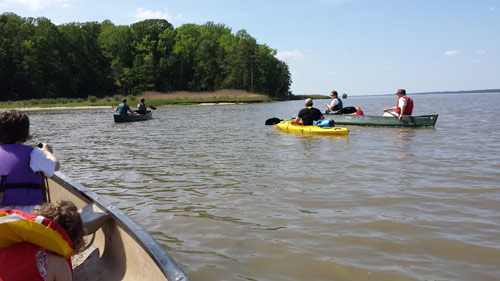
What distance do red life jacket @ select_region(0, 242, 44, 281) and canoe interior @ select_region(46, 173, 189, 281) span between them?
707 millimetres

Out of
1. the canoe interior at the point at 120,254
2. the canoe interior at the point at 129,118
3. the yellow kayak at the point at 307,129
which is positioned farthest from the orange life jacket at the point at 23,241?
the canoe interior at the point at 129,118

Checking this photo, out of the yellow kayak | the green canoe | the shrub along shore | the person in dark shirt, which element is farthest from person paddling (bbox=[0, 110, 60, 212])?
the shrub along shore

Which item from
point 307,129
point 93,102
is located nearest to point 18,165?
point 307,129

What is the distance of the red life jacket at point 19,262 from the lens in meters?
2.08

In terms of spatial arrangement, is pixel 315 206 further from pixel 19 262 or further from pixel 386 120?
pixel 386 120

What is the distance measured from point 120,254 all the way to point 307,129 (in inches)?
456

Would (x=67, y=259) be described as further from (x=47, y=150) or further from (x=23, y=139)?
(x=47, y=150)

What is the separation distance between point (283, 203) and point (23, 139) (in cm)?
363

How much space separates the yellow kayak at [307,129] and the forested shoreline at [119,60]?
57462 mm

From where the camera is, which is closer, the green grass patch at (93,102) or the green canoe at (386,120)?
the green canoe at (386,120)

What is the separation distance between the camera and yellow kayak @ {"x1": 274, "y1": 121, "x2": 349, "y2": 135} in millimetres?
13484

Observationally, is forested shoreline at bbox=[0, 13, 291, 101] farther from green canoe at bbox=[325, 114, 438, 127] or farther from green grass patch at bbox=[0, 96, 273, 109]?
green canoe at bbox=[325, 114, 438, 127]

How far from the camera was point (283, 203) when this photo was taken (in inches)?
223

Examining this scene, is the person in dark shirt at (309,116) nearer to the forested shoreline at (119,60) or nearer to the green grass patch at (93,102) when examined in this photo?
the green grass patch at (93,102)
